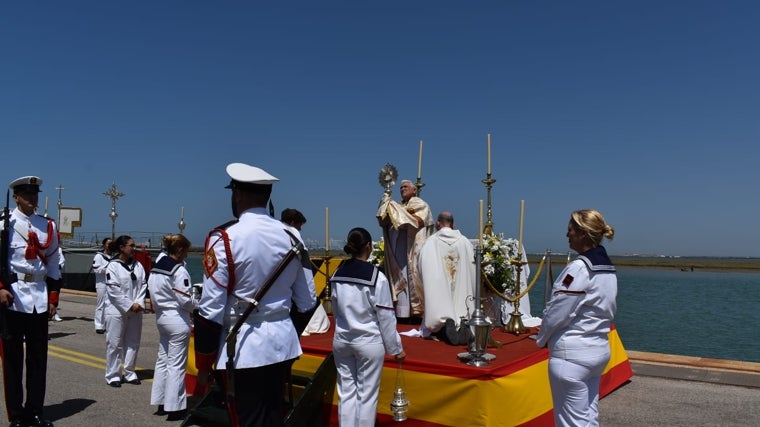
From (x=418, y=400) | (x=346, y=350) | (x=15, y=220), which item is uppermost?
(x=15, y=220)

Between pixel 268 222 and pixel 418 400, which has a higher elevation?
pixel 268 222

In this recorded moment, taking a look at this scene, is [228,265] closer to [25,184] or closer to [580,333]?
[580,333]

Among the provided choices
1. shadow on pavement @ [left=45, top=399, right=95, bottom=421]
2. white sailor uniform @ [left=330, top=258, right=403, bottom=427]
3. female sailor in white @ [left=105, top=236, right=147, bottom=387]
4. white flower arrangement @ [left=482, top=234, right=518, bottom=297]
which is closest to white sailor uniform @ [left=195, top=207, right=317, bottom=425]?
white sailor uniform @ [left=330, top=258, right=403, bottom=427]

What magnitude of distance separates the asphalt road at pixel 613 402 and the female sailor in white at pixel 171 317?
35 cm

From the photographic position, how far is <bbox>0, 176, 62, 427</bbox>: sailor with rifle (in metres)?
5.73

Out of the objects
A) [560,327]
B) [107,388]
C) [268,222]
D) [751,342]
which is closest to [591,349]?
[560,327]

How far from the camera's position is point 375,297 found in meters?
4.85

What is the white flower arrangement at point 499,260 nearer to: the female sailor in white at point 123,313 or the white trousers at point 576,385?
the white trousers at point 576,385

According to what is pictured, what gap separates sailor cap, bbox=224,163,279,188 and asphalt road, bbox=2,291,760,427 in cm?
375

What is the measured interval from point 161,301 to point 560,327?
4450mm

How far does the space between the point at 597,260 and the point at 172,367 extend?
4.58 metres

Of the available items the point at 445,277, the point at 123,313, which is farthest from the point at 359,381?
the point at 123,313

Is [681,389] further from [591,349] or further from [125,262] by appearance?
[125,262]

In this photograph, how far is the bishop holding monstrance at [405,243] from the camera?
8.86 meters
